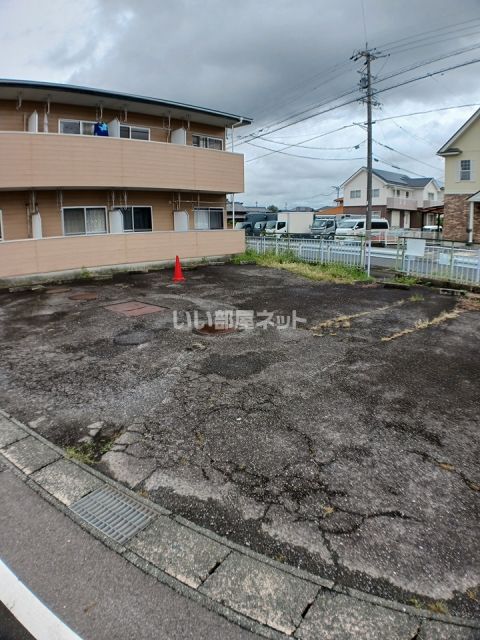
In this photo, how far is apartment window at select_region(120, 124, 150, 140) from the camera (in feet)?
46.7

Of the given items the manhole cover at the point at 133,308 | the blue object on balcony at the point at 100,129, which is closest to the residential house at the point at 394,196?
the blue object on balcony at the point at 100,129

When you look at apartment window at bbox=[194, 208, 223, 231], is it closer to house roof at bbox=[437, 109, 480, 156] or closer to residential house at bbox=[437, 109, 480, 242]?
residential house at bbox=[437, 109, 480, 242]

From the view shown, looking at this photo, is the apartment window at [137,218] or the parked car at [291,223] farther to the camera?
the parked car at [291,223]

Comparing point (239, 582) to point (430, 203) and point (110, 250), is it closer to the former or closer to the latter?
point (110, 250)

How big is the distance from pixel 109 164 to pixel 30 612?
12649mm

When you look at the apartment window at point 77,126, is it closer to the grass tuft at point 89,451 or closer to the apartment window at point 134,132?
the apartment window at point 134,132

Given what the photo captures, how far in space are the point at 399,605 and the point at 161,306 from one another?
7261 mm

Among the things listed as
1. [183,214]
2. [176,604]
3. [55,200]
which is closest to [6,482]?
[176,604]

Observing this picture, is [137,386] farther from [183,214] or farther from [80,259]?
[183,214]

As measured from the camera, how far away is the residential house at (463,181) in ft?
77.0

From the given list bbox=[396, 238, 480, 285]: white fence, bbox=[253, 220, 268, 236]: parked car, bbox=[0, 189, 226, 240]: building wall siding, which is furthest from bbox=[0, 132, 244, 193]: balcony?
bbox=[253, 220, 268, 236]: parked car

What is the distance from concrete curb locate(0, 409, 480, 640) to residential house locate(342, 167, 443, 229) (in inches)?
1799

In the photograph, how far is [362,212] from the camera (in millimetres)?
47469

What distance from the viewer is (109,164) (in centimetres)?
1266
